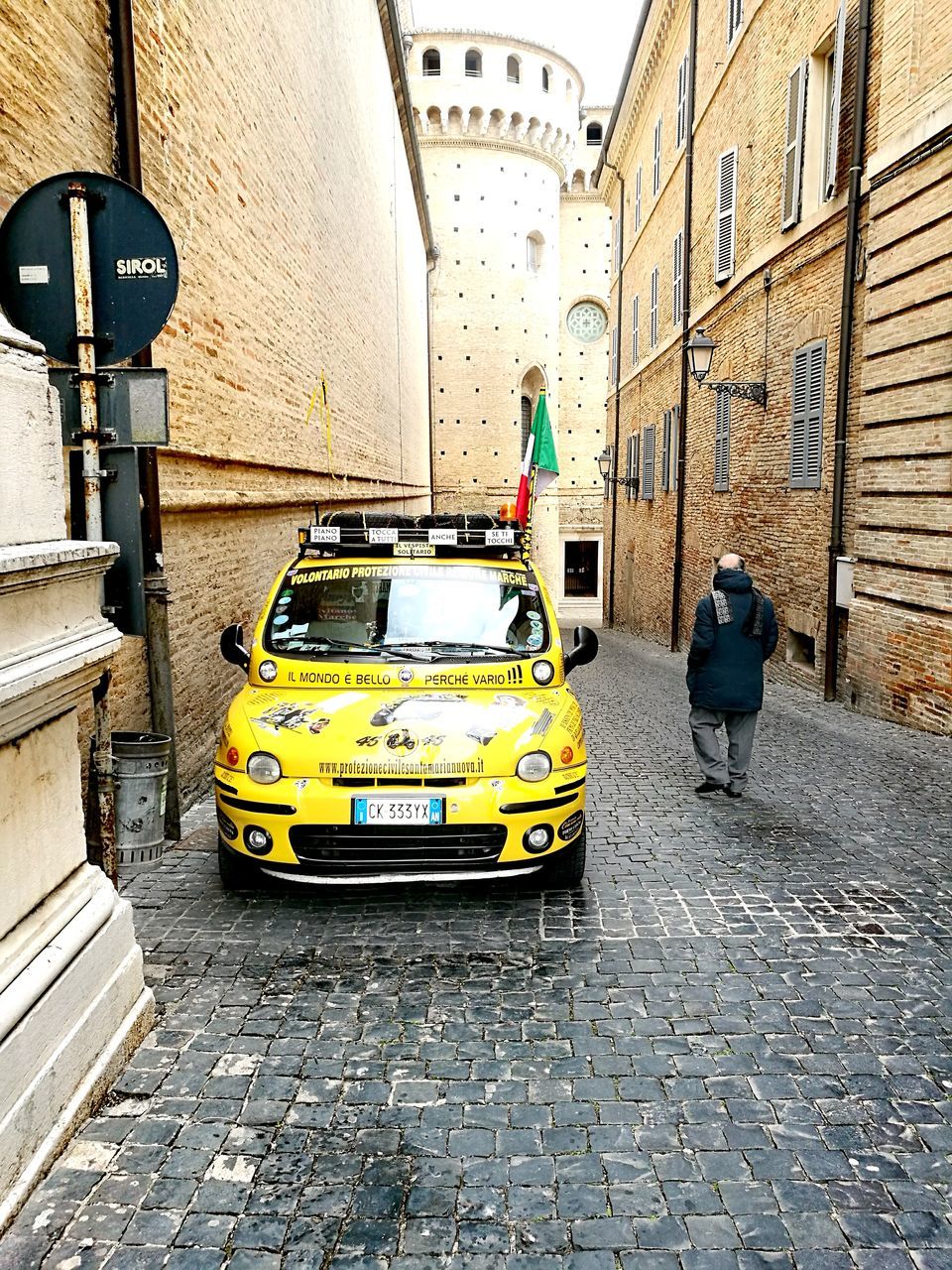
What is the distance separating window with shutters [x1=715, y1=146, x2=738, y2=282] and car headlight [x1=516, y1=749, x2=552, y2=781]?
13.2m

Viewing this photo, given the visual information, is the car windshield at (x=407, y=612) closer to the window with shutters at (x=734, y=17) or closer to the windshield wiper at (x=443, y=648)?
the windshield wiper at (x=443, y=648)

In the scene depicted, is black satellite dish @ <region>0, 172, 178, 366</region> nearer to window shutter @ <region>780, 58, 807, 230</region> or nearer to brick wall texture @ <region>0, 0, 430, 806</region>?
brick wall texture @ <region>0, 0, 430, 806</region>

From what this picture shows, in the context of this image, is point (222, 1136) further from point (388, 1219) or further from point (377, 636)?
point (377, 636)

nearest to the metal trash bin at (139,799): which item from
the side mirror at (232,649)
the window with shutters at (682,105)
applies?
the side mirror at (232,649)

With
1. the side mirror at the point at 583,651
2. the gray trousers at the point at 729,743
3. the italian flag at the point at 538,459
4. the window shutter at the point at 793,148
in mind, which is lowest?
the gray trousers at the point at 729,743

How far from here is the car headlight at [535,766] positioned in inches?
189

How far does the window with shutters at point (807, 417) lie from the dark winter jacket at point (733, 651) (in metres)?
5.58

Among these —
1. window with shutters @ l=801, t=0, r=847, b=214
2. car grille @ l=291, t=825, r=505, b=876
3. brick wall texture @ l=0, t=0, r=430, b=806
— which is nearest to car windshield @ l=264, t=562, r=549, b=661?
car grille @ l=291, t=825, r=505, b=876

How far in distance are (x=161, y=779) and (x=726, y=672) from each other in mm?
3926

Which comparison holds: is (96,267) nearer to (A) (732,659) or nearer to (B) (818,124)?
(A) (732,659)

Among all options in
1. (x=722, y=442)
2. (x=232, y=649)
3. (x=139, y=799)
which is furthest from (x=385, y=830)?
(x=722, y=442)

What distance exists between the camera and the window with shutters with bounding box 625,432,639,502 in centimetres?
2494

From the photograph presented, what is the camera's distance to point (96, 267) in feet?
15.3

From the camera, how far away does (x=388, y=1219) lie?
9.00ft
